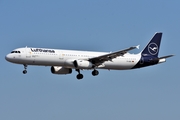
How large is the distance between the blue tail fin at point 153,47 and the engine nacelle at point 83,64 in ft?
43.1

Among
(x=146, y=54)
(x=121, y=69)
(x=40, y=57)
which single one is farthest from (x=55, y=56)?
(x=146, y=54)

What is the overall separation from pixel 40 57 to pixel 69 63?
4828 millimetres

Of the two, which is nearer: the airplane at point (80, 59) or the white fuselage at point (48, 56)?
the white fuselage at point (48, 56)

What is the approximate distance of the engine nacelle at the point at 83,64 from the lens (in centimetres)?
8296

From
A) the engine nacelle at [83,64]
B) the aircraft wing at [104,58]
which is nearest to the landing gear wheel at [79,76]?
the aircraft wing at [104,58]

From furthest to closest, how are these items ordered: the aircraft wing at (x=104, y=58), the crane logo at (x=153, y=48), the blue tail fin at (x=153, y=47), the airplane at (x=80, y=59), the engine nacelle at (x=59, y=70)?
the crane logo at (x=153, y=48), the blue tail fin at (x=153, y=47), the engine nacelle at (x=59, y=70), the aircraft wing at (x=104, y=58), the airplane at (x=80, y=59)

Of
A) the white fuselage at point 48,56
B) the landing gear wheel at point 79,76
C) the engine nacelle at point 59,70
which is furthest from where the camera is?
the landing gear wheel at point 79,76

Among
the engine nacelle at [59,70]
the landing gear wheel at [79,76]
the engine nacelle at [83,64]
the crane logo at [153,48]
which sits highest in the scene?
the crane logo at [153,48]

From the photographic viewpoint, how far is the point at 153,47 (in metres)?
95.7

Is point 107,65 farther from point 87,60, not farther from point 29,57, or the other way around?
point 29,57

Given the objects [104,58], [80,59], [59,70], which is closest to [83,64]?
Result: [80,59]

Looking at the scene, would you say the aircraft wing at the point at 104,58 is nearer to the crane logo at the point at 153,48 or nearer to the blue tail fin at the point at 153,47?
the blue tail fin at the point at 153,47

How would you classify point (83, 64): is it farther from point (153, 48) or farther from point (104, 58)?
point (153, 48)

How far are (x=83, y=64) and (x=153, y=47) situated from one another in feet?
58.0
